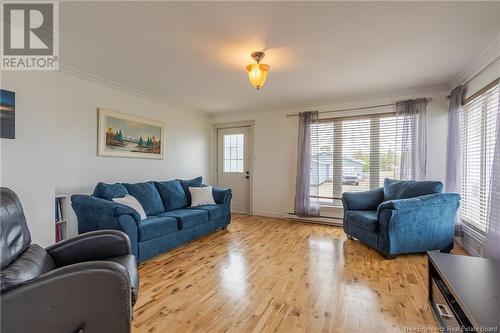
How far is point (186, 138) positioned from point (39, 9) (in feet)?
10.3

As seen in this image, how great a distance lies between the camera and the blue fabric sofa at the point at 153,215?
2.51 metres

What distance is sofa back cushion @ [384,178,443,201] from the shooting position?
9.88ft

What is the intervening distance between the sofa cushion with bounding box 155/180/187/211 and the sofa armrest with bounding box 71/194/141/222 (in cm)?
106

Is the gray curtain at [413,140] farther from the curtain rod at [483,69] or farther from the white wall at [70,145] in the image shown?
the white wall at [70,145]

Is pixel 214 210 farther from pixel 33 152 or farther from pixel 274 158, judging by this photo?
pixel 33 152

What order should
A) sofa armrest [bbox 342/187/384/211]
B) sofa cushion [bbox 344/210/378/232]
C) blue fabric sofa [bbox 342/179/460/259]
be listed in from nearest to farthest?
blue fabric sofa [bbox 342/179/460/259] < sofa cushion [bbox 344/210/378/232] < sofa armrest [bbox 342/187/384/211]

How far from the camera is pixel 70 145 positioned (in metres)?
3.01

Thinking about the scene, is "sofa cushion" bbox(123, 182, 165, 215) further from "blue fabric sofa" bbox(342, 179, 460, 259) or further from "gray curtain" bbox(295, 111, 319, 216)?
"blue fabric sofa" bbox(342, 179, 460, 259)

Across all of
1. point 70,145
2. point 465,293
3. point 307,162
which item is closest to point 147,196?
point 70,145

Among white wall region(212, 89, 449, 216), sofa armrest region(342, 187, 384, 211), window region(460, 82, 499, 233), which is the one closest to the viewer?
window region(460, 82, 499, 233)

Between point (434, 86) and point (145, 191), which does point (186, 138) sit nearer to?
point (145, 191)

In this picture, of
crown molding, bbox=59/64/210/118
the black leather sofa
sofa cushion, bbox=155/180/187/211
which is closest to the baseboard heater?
sofa cushion, bbox=155/180/187/211

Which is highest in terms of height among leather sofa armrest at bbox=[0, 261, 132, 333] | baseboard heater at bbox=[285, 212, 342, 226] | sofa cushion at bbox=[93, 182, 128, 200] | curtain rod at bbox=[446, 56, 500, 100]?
curtain rod at bbox=[446, 56, 500, 100]

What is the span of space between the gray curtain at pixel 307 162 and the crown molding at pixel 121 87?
237 cm
